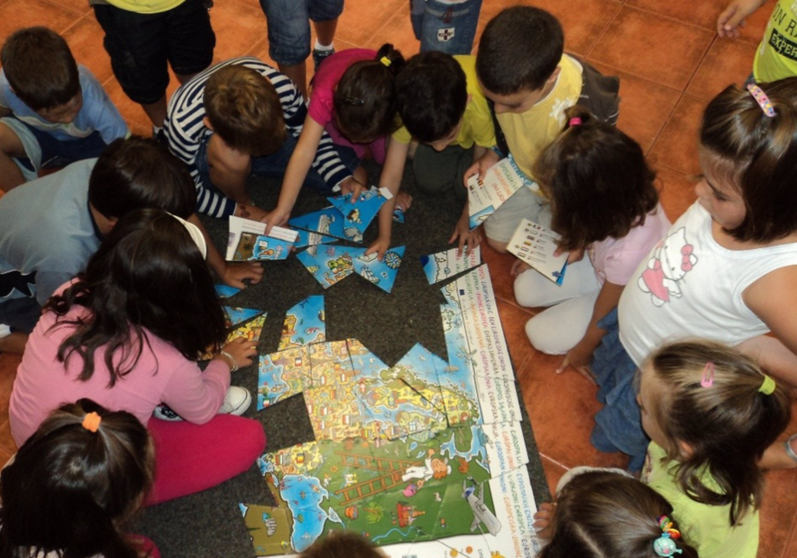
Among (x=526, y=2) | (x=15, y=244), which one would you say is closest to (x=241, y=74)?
(x=15, y=244)

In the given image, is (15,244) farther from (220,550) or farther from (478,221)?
(478,221)

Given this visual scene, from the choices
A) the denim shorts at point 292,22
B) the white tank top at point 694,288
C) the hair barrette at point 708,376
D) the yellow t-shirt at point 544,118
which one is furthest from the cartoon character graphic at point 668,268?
the denim shorts at point 292,22

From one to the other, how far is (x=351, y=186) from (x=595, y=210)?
81cm

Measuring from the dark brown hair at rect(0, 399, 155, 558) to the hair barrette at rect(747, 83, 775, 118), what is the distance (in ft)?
3.64

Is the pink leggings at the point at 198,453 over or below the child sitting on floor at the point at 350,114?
below

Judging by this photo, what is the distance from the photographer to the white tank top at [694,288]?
1.14 m

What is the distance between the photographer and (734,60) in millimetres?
2367

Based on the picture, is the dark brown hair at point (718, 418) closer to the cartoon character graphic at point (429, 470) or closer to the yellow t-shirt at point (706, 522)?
the yellow t-shirt at point (706, 522)

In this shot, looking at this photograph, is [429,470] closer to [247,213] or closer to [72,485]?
[72,485]

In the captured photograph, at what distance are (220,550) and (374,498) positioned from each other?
356 mm

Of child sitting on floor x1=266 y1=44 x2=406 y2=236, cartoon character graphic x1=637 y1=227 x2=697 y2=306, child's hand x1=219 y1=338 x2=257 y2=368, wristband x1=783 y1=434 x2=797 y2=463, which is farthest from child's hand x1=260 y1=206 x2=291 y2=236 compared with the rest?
wristband x1=783 y1=434 x2=797 y2=463

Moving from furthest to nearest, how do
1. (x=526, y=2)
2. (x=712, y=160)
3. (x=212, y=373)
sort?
(x=526, y=2)
(x=212, y=373)
(x=712, y=160)

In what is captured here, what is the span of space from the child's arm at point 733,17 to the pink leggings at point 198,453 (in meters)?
2.02

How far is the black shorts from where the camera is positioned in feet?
5.60
